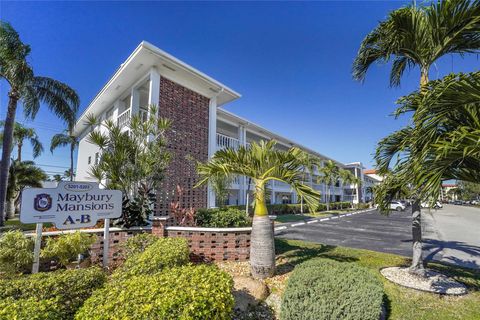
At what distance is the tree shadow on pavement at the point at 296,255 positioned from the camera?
6.18 metres

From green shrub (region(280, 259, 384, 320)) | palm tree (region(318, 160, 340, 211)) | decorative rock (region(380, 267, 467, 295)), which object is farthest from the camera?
palm tree (region(318, 160, 340, 211))

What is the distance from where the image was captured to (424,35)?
4.98 metres

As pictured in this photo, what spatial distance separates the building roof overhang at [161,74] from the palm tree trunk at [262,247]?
24.5 ft

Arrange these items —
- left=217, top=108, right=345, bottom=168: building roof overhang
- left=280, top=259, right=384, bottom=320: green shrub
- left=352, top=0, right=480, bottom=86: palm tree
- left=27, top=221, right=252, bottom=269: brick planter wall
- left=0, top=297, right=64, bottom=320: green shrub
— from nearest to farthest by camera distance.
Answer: left=0, top=297, right=64, bottom=320: green shrub < left=280, top=259, right=384, bottom=320: green shrub < left=352, top=0, right=480, bottom=86: palm tree < left=27, top=221, right=252, bottom=269: brick planter wall < left=217, top=108, right=345, bottom=168: building roof overhang

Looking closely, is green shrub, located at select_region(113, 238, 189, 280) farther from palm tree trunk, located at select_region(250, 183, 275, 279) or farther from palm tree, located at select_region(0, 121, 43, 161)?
palm tree, located at select_region(0, 121, 43, 161)

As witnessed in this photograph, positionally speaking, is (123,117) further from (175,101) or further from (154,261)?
(154,261)

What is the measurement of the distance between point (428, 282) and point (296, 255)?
3225mm

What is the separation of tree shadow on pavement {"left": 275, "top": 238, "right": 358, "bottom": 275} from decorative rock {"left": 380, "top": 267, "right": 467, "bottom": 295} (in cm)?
139

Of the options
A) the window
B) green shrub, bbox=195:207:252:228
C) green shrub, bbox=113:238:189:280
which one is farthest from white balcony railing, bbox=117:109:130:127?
green shrub, bbox=113:238:189:280

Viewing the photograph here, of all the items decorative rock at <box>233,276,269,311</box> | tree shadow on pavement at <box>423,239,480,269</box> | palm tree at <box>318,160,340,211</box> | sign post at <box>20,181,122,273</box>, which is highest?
palm tree at <box>318,160,340,211</box>

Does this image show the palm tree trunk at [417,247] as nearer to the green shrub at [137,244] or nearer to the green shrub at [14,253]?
the green shrub at [137,244]

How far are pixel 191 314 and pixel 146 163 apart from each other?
6.01 meters

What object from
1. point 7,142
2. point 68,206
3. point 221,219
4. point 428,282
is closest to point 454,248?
point 428,282

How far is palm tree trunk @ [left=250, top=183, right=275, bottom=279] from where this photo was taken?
17.5ft
